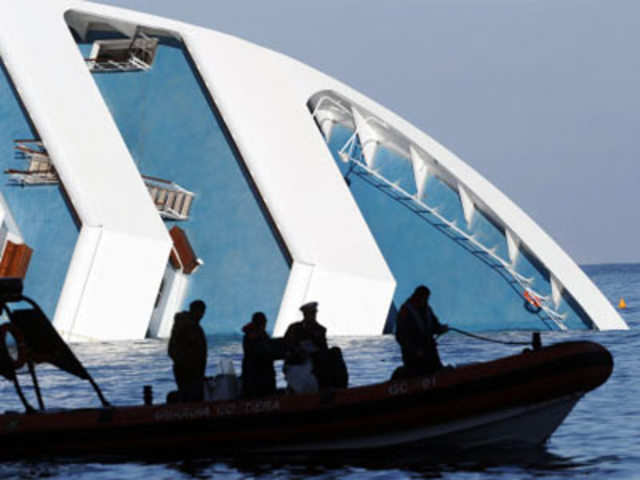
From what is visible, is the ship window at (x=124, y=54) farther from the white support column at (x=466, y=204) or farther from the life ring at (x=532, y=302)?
the life ring at (x=532, y=302)

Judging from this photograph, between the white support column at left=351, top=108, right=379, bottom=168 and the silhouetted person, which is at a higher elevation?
the white support column at left=351, top=108, right=379, bottom=168

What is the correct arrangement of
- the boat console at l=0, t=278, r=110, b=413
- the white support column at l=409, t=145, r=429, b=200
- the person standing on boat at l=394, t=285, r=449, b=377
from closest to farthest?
the person standing on boat at l=394, t=285, r=449, b=377
the boat console at l=0, t=278, r=110, b=413
the white support column at l=409, t=145, r=429, b=200

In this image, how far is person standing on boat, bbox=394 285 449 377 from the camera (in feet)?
53.6

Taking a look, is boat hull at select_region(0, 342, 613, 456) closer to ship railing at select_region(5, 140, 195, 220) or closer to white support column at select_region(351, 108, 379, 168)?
ship railing at select_region(5, 140, 195, 220)

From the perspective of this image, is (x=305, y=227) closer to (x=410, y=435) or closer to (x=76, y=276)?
(x=76, y=276)

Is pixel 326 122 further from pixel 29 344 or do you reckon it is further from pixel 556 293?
pixel 29 344

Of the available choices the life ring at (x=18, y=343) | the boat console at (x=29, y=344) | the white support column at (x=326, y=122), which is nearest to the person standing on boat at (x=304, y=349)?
the boat console at (x=29, y=344)

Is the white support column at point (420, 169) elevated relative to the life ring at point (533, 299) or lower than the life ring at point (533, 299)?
elevated

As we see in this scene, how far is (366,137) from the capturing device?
37719 mm

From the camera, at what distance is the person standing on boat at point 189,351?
16.9 m

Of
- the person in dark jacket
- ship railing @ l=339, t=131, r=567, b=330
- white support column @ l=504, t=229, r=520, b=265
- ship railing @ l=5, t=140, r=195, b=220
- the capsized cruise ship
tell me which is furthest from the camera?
white support column @ l=504, t=229, r=520, b=265

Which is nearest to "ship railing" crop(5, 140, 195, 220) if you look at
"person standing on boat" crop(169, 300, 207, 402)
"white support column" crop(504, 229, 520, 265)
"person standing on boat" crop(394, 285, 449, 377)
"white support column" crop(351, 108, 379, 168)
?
"white support column" crop(351, 108, 379, 168)

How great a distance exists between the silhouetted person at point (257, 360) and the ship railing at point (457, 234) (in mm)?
19451

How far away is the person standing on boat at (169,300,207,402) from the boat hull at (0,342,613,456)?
1.48 feet
